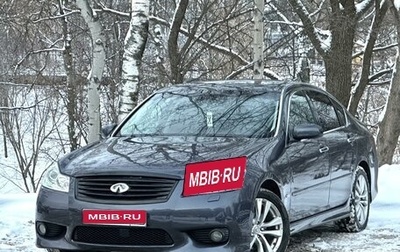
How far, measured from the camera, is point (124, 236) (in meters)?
5.09

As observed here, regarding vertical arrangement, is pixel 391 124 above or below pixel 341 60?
below

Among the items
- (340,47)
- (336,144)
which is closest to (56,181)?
(336,144)

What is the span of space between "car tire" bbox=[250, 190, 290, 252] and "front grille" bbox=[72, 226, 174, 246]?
0.70 m

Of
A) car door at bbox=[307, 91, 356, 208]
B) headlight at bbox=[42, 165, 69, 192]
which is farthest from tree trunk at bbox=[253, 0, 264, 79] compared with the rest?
headlight at bbox=[42, 165, 69, 192]

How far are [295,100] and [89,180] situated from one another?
2.36 metres

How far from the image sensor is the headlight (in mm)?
5323

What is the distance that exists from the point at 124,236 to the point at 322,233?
115 inches

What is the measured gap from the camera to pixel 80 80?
25.9 meters

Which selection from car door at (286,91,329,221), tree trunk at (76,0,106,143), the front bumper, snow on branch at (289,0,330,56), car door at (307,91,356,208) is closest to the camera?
the front bumper

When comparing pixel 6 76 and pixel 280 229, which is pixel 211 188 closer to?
pixel 280 229

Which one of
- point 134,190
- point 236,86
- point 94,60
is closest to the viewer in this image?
point 134,190

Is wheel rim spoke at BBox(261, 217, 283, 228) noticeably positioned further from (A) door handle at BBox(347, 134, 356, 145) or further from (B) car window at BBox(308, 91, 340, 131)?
(A) door handle at BBox(347, 134, 356, 145)

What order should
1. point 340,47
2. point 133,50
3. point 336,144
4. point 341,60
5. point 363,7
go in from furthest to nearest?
point 363,7 → point 340,47 → point 341,60 → point 133,50 → point 336,144

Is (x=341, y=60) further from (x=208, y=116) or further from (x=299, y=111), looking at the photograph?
(x=208, y=116)
